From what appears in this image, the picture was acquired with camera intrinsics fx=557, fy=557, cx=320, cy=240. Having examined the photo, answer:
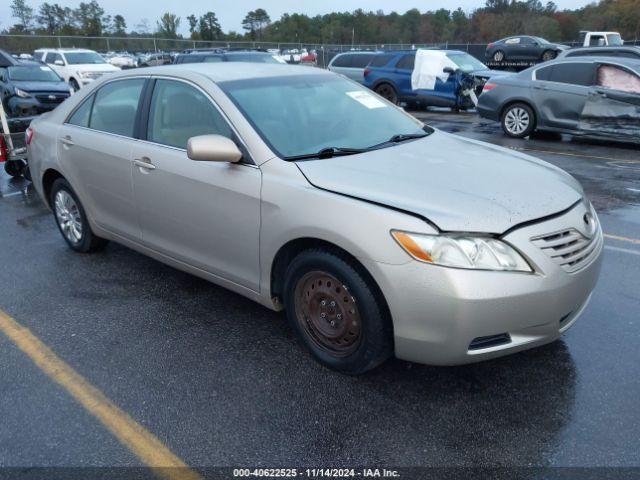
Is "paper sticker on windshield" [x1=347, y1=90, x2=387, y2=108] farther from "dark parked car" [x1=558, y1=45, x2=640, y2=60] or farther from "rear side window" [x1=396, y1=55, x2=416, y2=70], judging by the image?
"rear side window" [x1=396, y1=55, x2=416, y2=70]

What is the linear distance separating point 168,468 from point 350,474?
2.68 feet

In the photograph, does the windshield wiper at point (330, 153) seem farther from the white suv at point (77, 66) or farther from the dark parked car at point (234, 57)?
the white suv at point (77, 66)

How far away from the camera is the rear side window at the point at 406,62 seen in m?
15.6

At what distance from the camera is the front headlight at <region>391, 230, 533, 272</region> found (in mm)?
2600

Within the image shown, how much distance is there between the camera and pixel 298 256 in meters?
3.11

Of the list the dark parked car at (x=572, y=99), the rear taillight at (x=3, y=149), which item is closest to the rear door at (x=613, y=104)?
the dark parked car at (x=572, y=99)

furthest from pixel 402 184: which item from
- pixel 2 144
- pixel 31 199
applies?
pixel 2 144

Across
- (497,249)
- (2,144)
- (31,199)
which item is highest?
(497,249)

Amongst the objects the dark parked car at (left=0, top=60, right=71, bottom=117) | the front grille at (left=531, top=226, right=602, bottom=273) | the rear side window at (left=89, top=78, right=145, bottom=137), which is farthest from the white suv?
the front grille at (left=531, top=226, right=602, bottom=273)

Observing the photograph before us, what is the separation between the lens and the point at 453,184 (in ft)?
9.80

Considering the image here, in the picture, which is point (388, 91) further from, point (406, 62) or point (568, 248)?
point (568, 248)

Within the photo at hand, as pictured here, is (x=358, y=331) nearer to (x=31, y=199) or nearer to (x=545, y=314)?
(x=545, y=314)

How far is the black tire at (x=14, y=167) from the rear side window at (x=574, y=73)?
368 inches

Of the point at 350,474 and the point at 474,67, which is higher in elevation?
the point at 474,67
